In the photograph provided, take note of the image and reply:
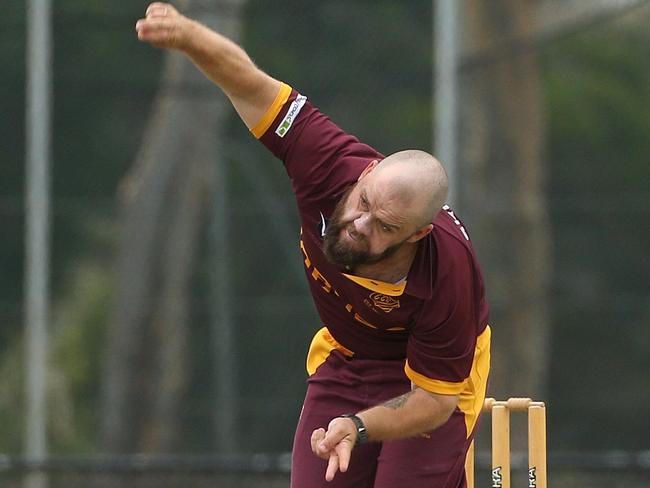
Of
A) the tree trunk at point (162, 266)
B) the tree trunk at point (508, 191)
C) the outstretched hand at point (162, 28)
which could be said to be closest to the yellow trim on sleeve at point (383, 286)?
the outstretched hand at point (162, 28)

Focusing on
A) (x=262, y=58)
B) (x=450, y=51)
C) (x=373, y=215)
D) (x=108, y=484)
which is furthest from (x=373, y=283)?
(x=262, y=58)

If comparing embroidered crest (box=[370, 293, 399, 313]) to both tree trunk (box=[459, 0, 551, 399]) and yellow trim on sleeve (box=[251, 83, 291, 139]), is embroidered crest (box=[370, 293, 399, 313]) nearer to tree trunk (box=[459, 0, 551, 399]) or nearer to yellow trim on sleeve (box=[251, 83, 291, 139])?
yellow trim on sleeve (box=[251, 83, 291, 139])

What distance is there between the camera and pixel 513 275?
1005cm

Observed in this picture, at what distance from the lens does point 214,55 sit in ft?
14.5

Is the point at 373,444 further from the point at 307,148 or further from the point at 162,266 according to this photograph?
the point at 162,266

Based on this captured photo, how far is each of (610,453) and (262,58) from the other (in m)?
3.45

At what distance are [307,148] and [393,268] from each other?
1.41 feet

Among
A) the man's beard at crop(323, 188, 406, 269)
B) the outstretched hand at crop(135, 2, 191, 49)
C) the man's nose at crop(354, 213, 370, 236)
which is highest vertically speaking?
the outstretched hand at crop(135, 2, 191, 49)

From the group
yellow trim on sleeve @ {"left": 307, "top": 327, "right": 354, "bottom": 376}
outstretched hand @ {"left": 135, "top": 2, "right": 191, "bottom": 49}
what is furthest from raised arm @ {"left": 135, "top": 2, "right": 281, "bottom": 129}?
yellow trim on sleeve @ {"left": 307, "top": 327, "right": 354, "bottom": 376}

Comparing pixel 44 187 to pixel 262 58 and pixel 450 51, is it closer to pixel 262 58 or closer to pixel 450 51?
pixel 262 58

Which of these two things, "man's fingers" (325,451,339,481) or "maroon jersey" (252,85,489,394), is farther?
"maroon jersey" (252,85,489,394)

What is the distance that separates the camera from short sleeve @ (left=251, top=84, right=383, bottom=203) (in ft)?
14.9

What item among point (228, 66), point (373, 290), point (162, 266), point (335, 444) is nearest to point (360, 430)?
point (335, 444)

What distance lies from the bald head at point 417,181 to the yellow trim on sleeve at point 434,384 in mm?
505
